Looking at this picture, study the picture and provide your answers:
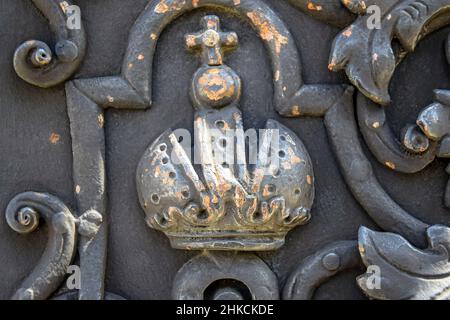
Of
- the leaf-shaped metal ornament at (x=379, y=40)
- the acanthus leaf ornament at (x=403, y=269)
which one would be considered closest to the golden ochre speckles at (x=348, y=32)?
the leaf-shaped metal ornament at (x=379, y=40)

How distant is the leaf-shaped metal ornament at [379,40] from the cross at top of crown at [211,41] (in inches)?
7.4

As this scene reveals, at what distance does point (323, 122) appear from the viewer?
1468 millimetres

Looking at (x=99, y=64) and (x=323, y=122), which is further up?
(x=99, y=64)

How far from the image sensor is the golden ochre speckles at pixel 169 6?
57.6 inches

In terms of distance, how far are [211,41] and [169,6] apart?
0.10 meters

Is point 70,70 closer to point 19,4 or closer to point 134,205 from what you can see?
point 19,4

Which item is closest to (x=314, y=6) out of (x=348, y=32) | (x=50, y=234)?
(x=348, y=32)

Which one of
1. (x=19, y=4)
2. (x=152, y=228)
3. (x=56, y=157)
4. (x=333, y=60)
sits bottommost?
(x=152, y=228)

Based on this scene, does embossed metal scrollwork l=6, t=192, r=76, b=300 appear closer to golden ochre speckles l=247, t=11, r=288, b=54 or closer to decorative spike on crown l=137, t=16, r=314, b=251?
decorative spike on crown l=137, t=16, r=314, b=251

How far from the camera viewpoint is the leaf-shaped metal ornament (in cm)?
141

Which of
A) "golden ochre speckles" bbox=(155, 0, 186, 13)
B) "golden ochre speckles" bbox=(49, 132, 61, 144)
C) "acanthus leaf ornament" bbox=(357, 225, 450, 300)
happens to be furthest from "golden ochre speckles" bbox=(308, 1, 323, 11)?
"golden ochre speckles" bbox=(49, 132, 61, 144)

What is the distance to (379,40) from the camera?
1421 millimetres
